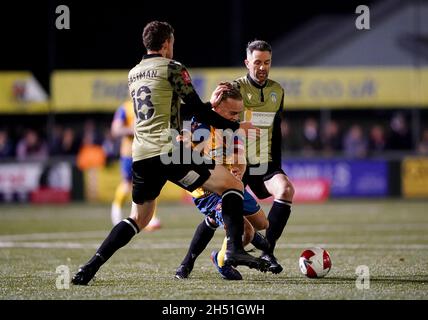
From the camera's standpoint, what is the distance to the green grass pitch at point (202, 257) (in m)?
6.86

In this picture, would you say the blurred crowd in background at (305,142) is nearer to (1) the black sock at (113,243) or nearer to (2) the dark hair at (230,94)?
(2) the dark hair at (230,94)

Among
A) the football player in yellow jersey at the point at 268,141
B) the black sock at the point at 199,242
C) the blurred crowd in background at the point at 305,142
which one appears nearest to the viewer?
the black sock at the point at 199,242

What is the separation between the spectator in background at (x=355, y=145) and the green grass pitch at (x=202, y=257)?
3675 mm

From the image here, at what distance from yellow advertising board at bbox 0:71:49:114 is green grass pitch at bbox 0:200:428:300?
22.2 feet

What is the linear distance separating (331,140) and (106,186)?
572cm

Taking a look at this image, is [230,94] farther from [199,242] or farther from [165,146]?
[199,242]

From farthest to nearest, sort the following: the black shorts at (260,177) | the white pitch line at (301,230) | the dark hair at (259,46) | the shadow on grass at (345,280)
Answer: the white pitch line at (301,230), the black shorts at (260,177), the dark hair at (259,46), the shadow on grass at (345,280)

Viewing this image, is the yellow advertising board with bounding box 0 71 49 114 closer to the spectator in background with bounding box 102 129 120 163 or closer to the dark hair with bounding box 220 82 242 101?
the spectator in background with bounding box 102 129 120 163

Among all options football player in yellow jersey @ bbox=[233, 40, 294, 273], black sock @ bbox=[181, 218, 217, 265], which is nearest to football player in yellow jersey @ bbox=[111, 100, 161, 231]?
football player in yellow jersey @ bbox=[233, 40, 294, 273]

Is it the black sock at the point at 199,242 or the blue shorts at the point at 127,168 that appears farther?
the blue shorts at the point at 127,168

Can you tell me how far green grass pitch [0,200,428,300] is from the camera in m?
6.86

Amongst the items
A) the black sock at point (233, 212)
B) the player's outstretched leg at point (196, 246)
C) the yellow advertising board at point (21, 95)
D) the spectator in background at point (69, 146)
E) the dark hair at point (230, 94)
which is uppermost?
the yellow advertising board at point (21, 95)

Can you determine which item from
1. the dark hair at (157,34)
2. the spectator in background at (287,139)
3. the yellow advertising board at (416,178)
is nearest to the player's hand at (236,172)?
the dark hair at (157,34)

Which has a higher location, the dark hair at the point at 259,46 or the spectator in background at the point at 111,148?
the dark hair at the point at 259,46
